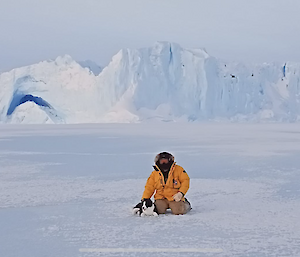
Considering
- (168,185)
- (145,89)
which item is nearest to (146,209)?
(168,185)

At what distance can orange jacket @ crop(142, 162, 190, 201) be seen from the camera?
3189 mm

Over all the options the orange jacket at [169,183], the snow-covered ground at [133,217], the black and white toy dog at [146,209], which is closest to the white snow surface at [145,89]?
the snow-covered ground at [133,217]

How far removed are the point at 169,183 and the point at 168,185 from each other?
0.02 meters

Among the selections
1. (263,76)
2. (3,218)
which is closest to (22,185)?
(3,218)

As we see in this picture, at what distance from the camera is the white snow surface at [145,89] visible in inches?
1168

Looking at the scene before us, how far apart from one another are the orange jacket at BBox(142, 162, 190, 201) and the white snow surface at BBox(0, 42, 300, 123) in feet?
84.9

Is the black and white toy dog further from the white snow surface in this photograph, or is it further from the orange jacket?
the white snow surface

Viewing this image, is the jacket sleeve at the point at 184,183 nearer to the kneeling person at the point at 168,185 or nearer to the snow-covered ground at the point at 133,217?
the kneeling person at the point at 168,185

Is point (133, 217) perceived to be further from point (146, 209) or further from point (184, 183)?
point (184, 183)

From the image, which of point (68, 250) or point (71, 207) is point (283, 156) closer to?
point (71, 207)

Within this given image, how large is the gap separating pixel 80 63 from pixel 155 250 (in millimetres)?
29838

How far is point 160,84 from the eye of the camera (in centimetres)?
2998

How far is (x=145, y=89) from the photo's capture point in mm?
29828

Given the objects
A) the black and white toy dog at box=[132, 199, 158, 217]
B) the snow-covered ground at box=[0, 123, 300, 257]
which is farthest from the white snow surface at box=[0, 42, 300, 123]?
the black and white toy dog at box=[132, 199, 158, 217]
